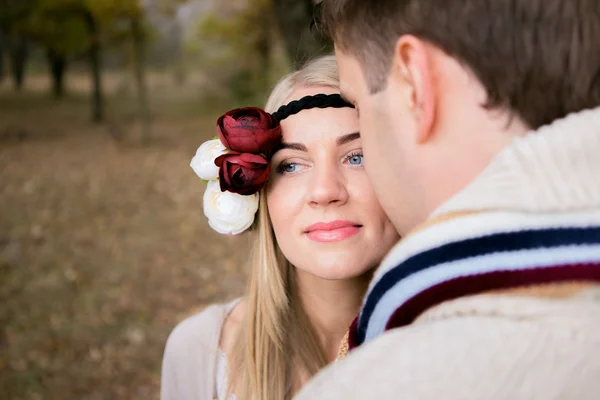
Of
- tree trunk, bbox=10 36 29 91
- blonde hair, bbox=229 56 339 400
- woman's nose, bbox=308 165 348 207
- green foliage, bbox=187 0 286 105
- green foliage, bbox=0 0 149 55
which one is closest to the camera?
woman's nose, bbox=308 165 348 207

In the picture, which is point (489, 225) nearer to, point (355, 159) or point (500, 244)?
point (500, 244)

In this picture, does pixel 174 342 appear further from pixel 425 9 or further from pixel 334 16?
pixel 425 9

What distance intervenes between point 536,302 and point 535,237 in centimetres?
10

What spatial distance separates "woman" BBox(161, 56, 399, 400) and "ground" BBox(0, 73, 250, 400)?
2911mm

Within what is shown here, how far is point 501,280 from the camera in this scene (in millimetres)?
926

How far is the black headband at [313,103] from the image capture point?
6.94 ft

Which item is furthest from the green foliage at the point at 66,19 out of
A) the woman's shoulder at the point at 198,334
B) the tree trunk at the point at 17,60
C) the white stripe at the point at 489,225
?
the white stripe at the point at 489,225

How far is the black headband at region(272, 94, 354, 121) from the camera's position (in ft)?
6.94

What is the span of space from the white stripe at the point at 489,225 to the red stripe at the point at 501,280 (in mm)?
65

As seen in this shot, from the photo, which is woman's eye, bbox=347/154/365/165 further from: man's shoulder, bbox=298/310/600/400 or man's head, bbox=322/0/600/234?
man's shoulder, bbox=298/310/600/400

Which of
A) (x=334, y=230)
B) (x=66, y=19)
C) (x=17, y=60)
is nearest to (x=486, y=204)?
(x=334, y=230)

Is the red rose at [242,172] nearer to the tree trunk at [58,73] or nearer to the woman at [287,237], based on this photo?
the woman at [287,237]

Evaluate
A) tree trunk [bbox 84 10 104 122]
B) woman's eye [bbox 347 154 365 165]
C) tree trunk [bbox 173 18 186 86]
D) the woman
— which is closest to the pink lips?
the woman

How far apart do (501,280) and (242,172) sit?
50.4 inches
